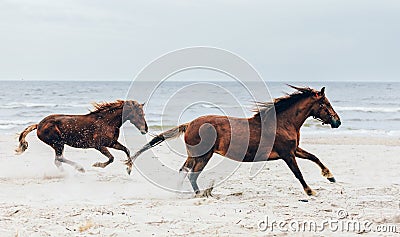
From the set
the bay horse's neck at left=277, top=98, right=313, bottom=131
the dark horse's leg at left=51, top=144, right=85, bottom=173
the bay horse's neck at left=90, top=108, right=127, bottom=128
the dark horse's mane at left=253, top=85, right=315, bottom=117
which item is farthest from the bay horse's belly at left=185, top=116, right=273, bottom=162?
the dark horse's leg at left=51, top=144, right=85, bottom=173

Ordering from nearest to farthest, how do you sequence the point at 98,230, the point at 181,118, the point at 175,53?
the point at 98,230 < the point at 175,53 < the point at 181,118

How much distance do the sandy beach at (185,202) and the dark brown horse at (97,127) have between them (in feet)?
2.00

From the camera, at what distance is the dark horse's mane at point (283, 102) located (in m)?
7.59

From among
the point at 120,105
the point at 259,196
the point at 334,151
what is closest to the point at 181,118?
the point at 334,151

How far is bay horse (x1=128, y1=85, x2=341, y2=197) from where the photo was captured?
7.37m

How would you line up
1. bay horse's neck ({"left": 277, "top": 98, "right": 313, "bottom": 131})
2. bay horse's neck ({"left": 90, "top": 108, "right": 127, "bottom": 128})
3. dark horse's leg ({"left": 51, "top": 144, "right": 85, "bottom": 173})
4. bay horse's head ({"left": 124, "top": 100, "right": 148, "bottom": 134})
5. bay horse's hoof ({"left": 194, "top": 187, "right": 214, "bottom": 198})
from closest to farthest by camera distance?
1. bay horse's hoof ({"left": 194, "top": 187, "right": 214, "bottom": 198})
2. bay horse's neck ({"left": 277, "top": 98, "right": 313, "bottom": 131})
3. bay horse's head ({"left": 124, "top": 100, "right": 148, "bottom": 134})
4. bay horse's neck ({"left": 90, "top": 108, "right": 127, "bottom": 128})
5. dark horse's leg ({"left": 51, "top": 144, "right": 85, "bottom": 173})

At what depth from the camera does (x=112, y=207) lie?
631 centimetres

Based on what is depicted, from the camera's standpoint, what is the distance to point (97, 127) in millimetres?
9234

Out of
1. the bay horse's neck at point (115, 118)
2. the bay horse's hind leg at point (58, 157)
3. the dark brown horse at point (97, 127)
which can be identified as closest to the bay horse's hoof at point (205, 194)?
the dark brown horse at point (97, 127)

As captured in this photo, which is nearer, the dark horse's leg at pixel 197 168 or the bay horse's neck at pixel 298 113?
the dark horse's leg at pixel 197 168

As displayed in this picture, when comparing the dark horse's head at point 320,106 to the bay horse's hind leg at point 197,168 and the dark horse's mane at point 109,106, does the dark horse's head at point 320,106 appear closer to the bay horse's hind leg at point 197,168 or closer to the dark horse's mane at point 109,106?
the bay horse's hind leg at point 197,168

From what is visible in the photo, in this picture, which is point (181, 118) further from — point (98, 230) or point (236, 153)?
point (98, 230)

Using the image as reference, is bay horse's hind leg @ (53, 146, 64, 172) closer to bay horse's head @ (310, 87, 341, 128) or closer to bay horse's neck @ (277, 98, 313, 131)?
bay horse's neck @ (277, 98, 313, 131)

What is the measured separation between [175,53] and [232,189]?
2.86m
